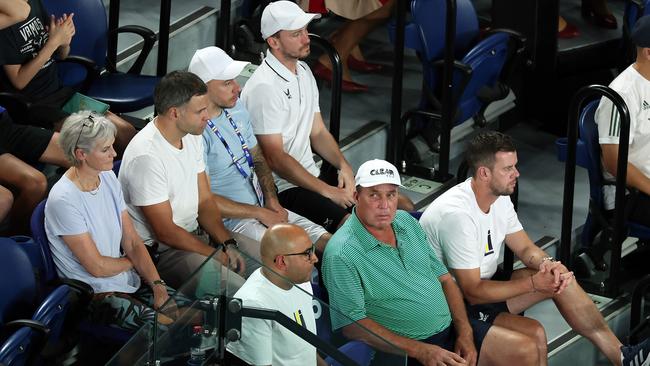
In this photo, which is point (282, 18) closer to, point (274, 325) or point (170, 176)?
point (170, 176)

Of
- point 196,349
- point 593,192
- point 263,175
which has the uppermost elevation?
point 196,349

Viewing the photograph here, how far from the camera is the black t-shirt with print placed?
6562mm

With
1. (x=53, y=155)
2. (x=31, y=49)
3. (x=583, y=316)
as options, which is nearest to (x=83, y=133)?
(x=53, y=155)

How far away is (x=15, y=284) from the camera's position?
17.3 ft

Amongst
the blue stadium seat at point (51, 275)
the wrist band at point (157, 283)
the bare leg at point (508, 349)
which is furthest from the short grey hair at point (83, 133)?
the bare leg at point (508, 349)

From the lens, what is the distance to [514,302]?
630 cm

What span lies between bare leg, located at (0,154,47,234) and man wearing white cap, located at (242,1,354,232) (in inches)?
45.0

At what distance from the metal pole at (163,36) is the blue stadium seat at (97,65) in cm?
17

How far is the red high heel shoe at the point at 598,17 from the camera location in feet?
30.2

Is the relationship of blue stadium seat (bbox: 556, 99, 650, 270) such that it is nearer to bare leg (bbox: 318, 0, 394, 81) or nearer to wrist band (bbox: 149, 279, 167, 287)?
bare leg (bbox: 318, 0, 394, 81)

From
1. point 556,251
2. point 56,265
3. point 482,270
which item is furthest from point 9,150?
point 556,251

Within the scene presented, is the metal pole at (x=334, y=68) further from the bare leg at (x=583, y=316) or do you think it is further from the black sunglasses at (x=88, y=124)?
the black sunglasses at (x=88, y=124)

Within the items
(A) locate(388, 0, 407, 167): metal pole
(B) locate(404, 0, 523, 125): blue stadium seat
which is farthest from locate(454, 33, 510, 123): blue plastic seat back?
(A) locate(388, 0, 407, 167): metal pole

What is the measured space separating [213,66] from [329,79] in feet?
6.69
